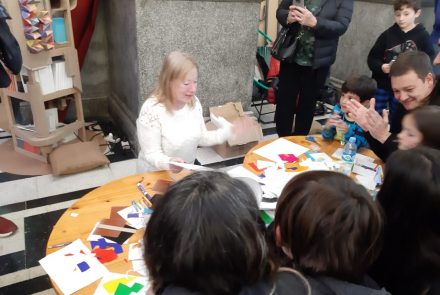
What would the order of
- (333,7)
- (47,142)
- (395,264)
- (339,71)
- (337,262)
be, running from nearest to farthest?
(337,262)
(395,264)
(333,7)
(47,142)
(339,71)

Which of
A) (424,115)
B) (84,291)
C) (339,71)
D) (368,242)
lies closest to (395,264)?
(368,242)

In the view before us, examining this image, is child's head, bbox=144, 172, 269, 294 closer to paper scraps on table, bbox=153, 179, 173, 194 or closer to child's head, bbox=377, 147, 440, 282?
child's head, bbox=377, 147, 440, 282

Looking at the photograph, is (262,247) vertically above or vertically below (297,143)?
above

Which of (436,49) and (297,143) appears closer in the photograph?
(297,143)

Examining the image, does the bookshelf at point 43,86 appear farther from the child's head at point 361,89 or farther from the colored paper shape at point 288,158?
the child's head at point 361,89

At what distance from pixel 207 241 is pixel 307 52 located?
2330mm

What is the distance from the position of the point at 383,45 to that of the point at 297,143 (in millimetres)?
1564

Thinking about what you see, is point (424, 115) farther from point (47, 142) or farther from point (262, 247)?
point (47, 142)

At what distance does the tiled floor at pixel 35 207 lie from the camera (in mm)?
1906

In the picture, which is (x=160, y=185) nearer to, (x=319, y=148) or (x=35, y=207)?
(x=319, y=148)

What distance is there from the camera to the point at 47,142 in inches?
113

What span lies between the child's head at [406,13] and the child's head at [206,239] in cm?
269

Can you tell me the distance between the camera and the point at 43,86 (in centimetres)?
279

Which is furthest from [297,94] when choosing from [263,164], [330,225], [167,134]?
[330,225]
